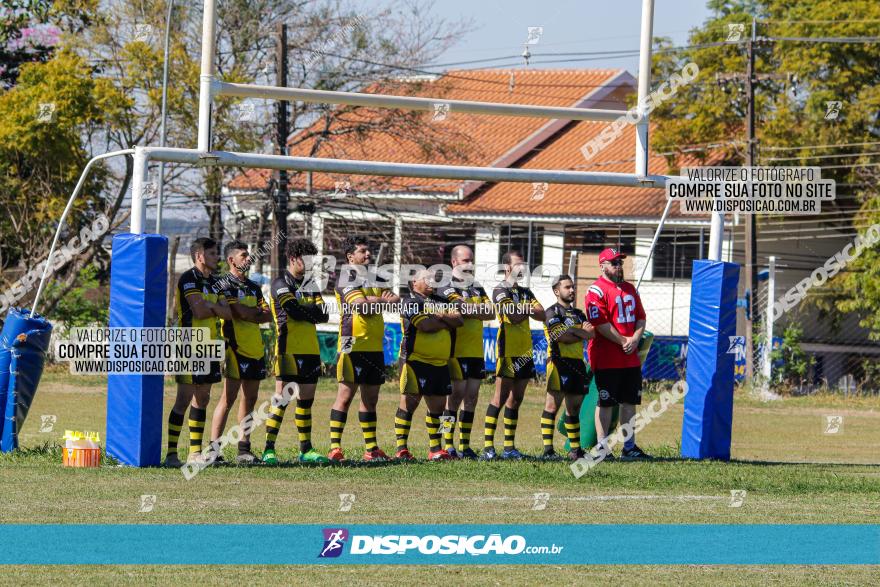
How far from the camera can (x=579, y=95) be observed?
1556 inches

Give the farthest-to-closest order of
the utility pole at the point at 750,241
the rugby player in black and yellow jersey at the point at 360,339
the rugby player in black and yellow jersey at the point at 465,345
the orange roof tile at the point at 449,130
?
the orange roof tile at the point at 449,130 < the utility pole at the point at 750,241 < the rugby player in black and yellow jersey at the point at 465,345 < the rugby player in black and yellow jersey at the point at 360,339

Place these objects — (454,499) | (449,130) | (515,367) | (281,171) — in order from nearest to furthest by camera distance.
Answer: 1. (454,499)
2. (515,367)
3. (281,171)
4. (449,130)

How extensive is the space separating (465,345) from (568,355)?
0.99m

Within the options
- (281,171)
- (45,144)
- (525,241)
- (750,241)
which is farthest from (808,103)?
(45,144)

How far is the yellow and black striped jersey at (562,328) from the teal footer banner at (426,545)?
4.07m

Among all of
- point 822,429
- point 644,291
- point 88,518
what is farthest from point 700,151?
point 88,518

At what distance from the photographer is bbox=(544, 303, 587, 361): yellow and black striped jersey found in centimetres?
1202

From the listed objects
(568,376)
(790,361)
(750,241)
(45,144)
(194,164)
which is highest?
(45,144)

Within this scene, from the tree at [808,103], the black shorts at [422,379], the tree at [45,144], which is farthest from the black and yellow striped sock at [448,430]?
the tree at [808,103]

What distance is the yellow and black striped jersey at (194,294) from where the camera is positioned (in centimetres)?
1066

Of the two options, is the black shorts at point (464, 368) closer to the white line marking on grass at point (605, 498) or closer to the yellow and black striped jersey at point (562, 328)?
the yellow and black striped jersey at point (562, 328)

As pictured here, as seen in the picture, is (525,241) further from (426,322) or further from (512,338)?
(426,322)

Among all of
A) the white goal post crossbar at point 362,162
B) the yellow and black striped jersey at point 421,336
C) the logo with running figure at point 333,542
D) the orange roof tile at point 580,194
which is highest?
the orange roof tile at point 580,194

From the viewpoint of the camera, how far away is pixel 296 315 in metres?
11.1
